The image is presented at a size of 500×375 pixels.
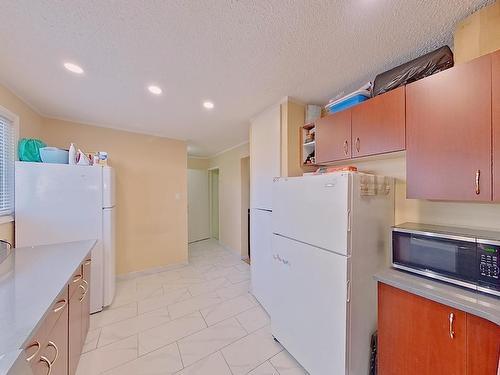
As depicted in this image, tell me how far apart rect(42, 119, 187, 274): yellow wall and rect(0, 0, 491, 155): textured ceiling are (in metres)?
0.81

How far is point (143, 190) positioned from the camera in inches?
130

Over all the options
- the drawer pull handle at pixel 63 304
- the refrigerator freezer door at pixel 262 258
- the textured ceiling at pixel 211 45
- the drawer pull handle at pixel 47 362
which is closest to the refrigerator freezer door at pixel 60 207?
the textured ceiling at pixel 211 45

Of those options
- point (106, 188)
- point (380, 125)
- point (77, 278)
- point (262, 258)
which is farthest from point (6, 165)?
point (380, 125)

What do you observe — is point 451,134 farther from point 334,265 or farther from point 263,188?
point 263,188

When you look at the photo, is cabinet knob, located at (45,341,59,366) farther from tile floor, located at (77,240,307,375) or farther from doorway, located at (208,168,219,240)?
doorway, located at (208,168,219,240)

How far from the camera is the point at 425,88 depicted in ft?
3.97

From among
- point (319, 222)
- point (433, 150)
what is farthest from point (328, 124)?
point (319, 222)

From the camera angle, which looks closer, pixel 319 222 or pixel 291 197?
pixel 319 222

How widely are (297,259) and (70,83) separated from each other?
2531mm

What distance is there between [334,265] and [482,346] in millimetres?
678

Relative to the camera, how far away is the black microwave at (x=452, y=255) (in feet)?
3.17

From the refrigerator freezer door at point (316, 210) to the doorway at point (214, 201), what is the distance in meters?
3.98

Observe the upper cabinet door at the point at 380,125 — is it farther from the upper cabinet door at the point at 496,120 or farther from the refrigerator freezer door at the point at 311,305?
the refrigerator freezer door at the point at 311,305

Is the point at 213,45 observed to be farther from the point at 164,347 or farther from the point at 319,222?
the point at 164,347
